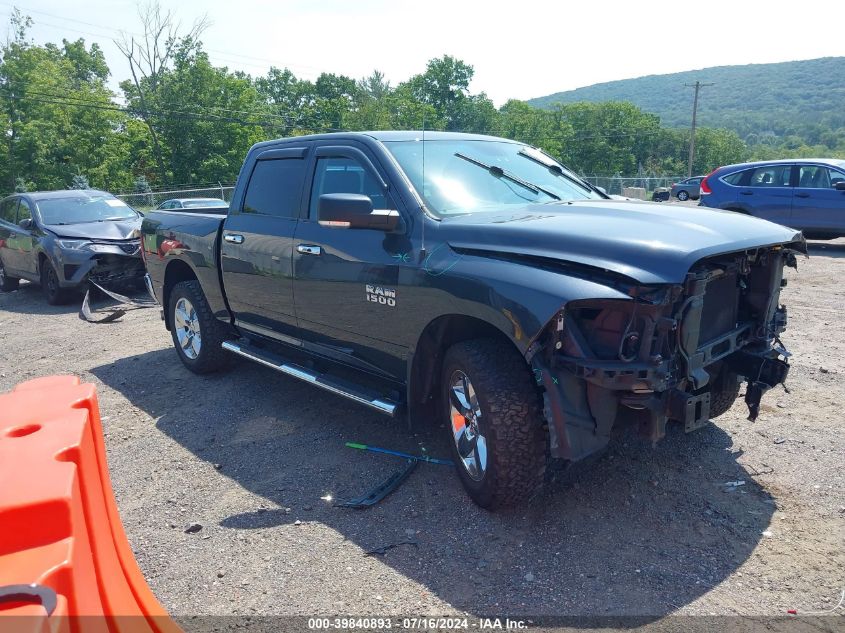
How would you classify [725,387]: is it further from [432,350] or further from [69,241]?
[69,241]

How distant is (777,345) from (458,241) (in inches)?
78.3

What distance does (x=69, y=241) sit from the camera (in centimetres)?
1055

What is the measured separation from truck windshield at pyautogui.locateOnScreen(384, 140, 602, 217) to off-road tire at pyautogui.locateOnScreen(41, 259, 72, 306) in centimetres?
839

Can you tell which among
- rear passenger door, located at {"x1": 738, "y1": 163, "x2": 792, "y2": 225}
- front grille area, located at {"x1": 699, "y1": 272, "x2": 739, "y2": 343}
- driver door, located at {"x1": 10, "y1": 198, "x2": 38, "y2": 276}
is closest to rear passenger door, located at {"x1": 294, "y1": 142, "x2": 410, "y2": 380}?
front grille area, located at {"x1": 699, "y1": 272, "x2": 739, "y2": 343}

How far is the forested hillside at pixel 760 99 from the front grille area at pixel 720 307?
433ft

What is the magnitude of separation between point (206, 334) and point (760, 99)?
196 meters

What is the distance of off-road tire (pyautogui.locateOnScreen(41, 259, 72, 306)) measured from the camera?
10.7 m

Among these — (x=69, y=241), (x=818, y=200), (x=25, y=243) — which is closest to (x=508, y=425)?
(x=69, y=241)

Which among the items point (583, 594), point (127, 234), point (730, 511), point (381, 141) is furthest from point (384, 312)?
point (127, 234)

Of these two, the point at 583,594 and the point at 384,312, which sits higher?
the point at 384,312

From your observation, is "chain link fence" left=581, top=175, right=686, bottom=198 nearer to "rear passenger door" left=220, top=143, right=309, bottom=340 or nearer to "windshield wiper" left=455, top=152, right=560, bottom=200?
"rear passenger door" left=220, top=143, right=309, bottom=340

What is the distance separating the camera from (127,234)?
10.8 m

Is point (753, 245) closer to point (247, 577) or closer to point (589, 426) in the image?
point (589, 426)

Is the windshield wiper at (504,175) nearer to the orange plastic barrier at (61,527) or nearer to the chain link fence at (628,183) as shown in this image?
the orange plastic barrier at (61,527)
